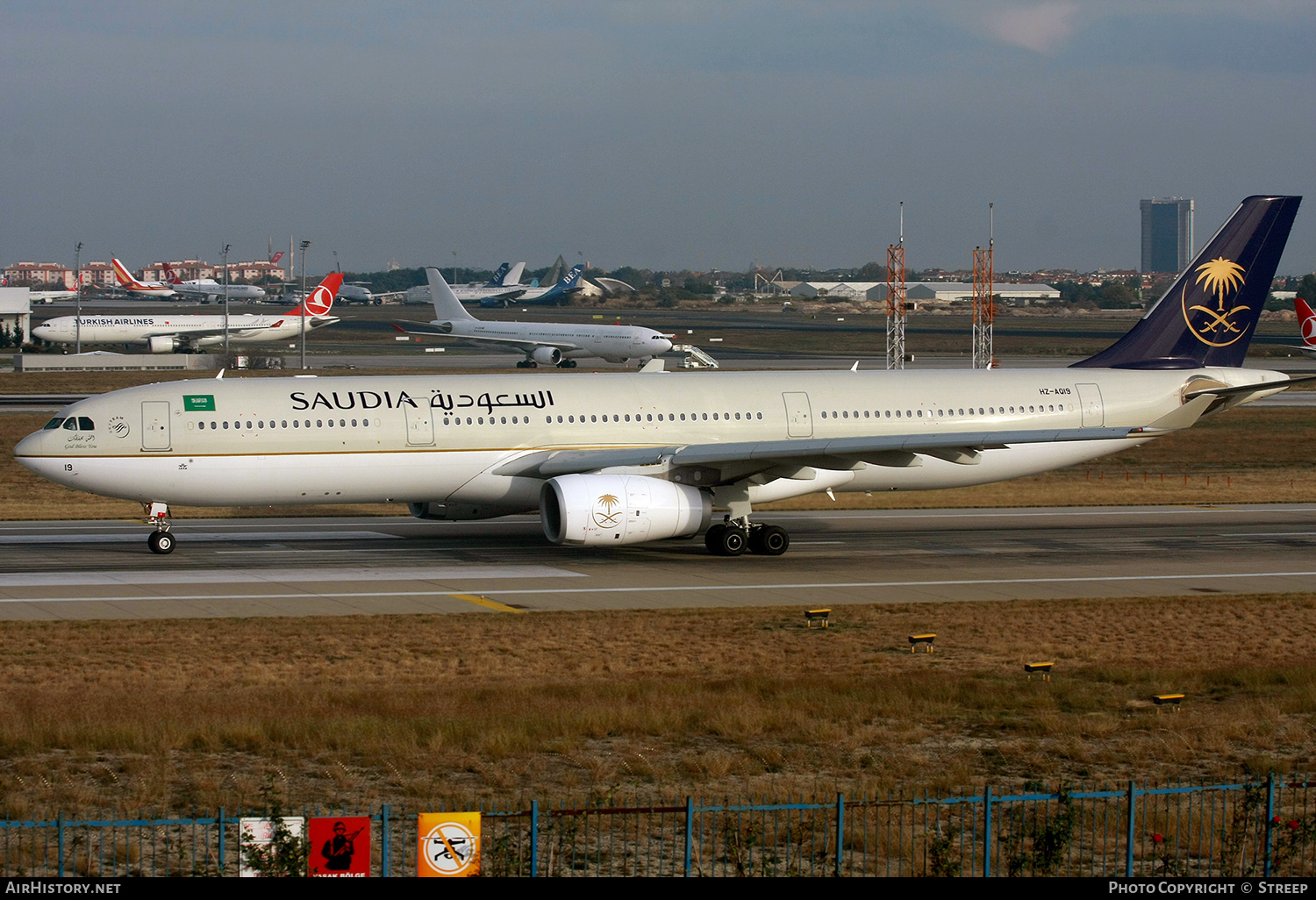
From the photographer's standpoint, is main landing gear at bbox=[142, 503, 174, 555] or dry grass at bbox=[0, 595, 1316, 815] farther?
main landing gear at bbox=[142, 503, 174, 555]

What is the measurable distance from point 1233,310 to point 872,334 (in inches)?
4753

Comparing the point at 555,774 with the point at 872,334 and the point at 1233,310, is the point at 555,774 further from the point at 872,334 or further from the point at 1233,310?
the point at 872,334

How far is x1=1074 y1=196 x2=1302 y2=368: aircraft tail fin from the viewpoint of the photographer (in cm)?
3884

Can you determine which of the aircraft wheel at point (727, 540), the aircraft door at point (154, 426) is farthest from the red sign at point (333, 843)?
the aircraft wheel at point (727, 540)

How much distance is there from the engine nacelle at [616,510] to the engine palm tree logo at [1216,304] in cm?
1664

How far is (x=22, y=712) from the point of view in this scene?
715 inches

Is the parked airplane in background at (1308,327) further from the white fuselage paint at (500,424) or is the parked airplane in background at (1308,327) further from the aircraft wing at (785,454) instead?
the aircraft wing at (785,454)

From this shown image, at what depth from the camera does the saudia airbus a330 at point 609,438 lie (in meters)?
31.0

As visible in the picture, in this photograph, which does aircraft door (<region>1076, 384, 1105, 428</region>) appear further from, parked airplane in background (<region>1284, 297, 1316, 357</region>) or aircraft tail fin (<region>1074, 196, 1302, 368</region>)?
parked airplane in background (<region>1284, 297, 1316, 357</region>)

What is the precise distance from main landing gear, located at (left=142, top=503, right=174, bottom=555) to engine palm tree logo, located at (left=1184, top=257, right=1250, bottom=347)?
2775 cm

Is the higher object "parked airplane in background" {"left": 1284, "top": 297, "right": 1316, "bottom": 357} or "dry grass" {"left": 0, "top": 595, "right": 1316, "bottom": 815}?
"parked airplane in background" {"left": 1284, "top": 297, "right": 1316, "bottom": 357}

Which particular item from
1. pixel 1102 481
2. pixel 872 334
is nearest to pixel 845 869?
pixel 1102 481

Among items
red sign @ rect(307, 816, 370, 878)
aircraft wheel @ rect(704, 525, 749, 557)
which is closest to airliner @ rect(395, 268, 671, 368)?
aircraft wheel @ rect(704, 525, 749, 557)

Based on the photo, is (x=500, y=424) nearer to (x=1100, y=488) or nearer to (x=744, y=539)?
(x=744, y=539)
